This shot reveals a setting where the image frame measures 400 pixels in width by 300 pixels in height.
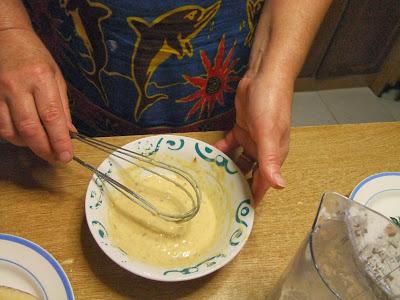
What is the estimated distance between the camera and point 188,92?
76 cm

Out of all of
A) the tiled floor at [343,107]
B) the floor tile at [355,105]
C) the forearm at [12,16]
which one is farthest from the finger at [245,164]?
the floor tile at [355,105]

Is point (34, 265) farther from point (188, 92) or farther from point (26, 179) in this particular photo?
point (188, 92)

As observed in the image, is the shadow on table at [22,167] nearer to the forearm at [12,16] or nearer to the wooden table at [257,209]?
the wooden table at [257,209]

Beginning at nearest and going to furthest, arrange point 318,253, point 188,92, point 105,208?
point 318,253, point 105,208, point 188,92

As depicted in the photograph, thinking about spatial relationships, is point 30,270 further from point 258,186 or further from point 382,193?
point 382,193

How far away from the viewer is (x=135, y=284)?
515 millimetres

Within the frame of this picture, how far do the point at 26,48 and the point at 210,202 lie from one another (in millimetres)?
347

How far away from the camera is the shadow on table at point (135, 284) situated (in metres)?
0.51

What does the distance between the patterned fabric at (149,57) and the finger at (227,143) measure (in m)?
0.15

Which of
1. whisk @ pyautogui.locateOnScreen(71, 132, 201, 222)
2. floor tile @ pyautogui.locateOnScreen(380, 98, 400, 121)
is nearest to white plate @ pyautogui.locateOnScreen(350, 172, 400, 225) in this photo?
whisk @ pyautogui.locateOnScreen(71, 132, 201, 222)

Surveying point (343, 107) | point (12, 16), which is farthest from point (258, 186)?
point (343, 107)

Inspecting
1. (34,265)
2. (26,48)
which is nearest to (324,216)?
(34,265)

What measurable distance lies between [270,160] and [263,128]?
0.05m

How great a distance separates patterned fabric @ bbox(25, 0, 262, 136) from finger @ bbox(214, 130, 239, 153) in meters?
0.15
